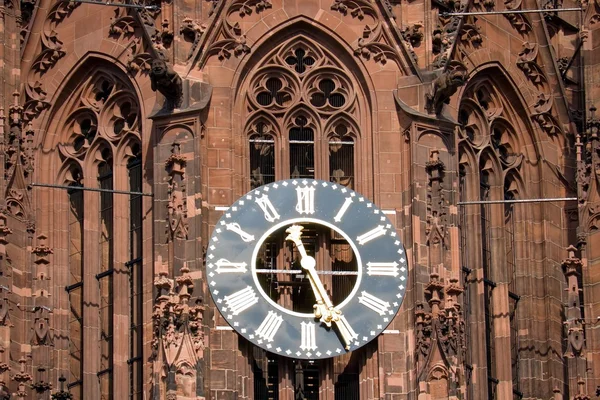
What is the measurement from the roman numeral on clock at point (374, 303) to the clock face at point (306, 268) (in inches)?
0.5

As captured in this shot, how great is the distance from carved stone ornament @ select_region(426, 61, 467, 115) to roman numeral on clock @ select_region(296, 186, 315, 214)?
6.35 feet

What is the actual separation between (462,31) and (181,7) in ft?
12.0

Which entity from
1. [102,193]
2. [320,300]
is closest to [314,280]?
[320,300]

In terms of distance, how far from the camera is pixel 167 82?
196 feet

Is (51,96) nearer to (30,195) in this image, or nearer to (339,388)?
(30,195)

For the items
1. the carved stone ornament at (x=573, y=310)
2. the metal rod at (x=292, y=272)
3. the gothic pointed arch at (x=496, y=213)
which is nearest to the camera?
the metal rod at (x=292, y=272)

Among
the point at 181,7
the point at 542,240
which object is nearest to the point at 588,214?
the point at 542,240

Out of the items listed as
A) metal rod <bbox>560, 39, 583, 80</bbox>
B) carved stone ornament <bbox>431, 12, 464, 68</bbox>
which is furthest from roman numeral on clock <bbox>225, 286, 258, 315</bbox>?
metal rod <bbox>560, 39, 583, 80</bbox>

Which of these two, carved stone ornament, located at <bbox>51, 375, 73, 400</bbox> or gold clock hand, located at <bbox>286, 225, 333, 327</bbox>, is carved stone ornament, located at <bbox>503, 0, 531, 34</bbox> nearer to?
gold clock hand, located at <bbox>286, 225, 333, 327</bbox>

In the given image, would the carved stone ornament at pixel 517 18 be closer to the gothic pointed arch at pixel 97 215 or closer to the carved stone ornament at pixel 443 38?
the carved stone ornament at pixel 443 38

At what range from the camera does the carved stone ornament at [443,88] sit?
60188 mm

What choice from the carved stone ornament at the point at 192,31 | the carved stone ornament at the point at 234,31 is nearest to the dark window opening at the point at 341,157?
the carved stone ornament at the point at 234,31

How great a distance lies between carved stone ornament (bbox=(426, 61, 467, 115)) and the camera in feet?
197

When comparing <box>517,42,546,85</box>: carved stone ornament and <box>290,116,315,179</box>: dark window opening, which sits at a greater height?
<box>517,42,546,85</box>: carved stone ornament
